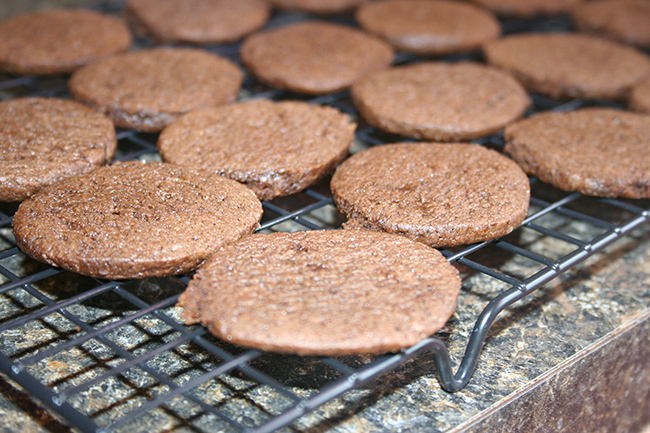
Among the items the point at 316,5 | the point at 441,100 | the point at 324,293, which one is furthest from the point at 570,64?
the point at 324,293

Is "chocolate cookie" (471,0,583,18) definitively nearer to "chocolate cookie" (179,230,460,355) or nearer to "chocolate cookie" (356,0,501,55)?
"chocolate cookie" (356,0,501,55)

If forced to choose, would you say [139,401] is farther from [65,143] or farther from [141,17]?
[141,17]

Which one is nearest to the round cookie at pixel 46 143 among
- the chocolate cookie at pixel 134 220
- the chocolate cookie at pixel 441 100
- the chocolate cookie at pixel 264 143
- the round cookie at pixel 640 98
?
the chocolate cookie at pixel 134 220

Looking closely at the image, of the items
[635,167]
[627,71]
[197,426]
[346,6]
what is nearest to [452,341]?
[197,426]

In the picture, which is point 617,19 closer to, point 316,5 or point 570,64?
point 570,64

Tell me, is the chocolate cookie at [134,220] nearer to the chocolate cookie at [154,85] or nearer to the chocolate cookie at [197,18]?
the chocolate cookie at [154,85]

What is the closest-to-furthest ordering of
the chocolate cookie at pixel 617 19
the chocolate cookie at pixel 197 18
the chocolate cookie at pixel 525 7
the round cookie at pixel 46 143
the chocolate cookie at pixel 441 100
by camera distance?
the round cookie at pixel 46 143 < the chocolate cookie at pixel 441 100 < the chocolate cookie at pixel 197 18 < the chocolate cookie at pixel 617 19 < the chocolate cookie at pixel 525 7
